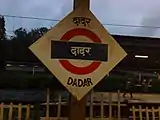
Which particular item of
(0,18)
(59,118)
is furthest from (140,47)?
(59,118)

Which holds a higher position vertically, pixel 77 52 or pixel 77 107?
pixel 77 52

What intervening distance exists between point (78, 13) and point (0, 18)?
10968mm

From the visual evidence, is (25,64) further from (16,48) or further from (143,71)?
(143,71)

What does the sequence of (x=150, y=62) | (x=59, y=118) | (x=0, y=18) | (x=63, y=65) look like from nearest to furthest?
1. (x=63, y=65)
2. (x=59, y=118)
3. (x=0, y=18)
4. (x=150, y=62)

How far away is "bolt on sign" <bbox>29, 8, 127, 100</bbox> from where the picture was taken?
2352mm

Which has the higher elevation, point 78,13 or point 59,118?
point 78,13

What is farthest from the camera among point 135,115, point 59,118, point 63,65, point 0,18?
point 0,18

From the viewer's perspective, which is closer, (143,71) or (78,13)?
(78,13)

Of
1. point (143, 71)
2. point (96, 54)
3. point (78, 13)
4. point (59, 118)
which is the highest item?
point (143, 71)

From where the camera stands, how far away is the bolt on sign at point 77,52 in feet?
7.72

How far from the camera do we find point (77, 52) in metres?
2.37

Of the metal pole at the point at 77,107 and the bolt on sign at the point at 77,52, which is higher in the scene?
the bolt on sign at the point at 77,52

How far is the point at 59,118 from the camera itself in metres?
5.47

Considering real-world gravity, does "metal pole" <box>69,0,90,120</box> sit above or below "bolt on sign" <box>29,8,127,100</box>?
below
